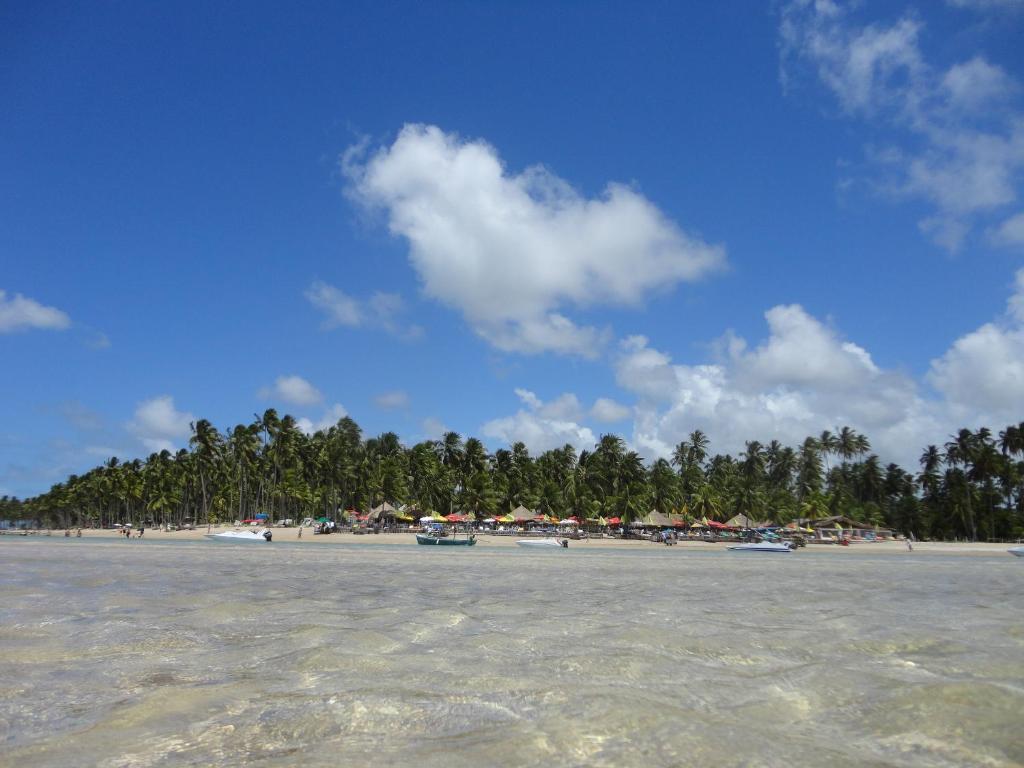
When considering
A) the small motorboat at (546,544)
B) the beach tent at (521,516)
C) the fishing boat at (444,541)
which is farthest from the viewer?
the beach tent at (521,516)

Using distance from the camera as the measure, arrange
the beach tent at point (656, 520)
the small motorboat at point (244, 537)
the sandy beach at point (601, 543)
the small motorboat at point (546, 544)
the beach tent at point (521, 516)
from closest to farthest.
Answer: the small motorboat at point (546, 544) → the sandy beach at point (601, 543) → the small motorboat at point (244, 537) → the beach tent at point (656, 520) → the beach tent at point (521, 516)

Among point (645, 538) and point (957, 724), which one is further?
point (645, 538)

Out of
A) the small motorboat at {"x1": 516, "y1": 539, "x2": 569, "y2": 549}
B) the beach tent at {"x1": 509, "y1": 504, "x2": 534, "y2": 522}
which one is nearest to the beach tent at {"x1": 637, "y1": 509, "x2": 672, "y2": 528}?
the beach tent at {"x1": 509, "y1": 504, "x2": 534, "y2": 522}

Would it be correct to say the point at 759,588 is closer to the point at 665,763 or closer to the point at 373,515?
the point at 665,763

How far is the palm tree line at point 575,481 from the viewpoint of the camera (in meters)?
92.9

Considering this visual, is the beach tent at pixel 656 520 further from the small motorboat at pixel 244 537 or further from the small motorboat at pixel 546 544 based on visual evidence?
the small motorboat at pixel 244 537

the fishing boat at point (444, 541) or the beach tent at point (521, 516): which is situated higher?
the beach tent at point (521, 516)

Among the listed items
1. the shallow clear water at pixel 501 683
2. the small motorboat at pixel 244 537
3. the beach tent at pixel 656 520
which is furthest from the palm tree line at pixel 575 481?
the shallow clear water at pixel 501 683

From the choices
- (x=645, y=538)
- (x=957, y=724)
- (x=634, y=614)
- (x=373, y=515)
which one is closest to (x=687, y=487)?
(x=645, y=538)

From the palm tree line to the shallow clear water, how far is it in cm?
7939

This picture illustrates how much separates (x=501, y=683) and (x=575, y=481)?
93518 millimetres

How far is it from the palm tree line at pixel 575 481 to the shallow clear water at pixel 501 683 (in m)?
79.4

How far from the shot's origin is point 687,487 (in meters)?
101

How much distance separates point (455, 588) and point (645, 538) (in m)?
62.2
